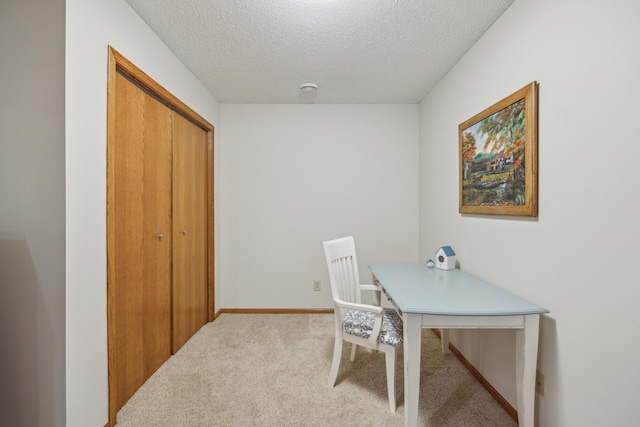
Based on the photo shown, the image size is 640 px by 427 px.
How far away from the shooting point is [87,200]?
146 cm

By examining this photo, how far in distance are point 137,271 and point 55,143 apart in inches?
35.9

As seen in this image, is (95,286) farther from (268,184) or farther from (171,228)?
(268,184)

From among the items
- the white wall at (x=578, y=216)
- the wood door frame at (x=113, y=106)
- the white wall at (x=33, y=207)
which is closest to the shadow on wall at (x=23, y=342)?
the white wall at (x=33, y=207)

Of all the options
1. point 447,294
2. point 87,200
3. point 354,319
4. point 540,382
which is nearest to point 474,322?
point 447,294

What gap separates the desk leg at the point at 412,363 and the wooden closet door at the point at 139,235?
156cm

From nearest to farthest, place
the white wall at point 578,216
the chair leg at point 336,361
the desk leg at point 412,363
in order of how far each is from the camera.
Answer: the white wall at point 578,216, the desk leg at point 412,363, the chair leg at point 336,361

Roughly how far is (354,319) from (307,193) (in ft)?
5.76

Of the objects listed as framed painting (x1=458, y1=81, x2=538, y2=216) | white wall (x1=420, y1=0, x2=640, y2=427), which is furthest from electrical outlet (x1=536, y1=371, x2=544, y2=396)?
framed painting (x1=458, y1=81, x2=538, y2=216)

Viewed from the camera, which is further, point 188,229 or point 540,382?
point 188,229

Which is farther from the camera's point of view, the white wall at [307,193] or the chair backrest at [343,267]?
the white wall at [307,193]

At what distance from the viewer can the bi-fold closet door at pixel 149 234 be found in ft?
5.72

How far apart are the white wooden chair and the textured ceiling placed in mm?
1456

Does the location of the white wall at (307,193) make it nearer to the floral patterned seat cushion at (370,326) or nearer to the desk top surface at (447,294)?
the desk top surface at (447,294)

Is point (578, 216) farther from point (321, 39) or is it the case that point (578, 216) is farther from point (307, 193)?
point (307, 193)
